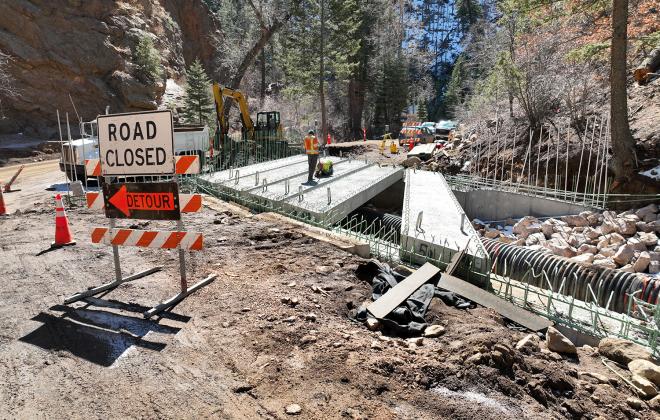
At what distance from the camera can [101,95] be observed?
98.1 feet

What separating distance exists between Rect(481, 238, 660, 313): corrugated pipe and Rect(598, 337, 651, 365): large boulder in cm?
185

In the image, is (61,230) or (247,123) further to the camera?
(247,123)

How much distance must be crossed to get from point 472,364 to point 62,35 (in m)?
35.1

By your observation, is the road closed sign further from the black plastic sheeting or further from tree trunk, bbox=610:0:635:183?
tree trunk, bbox=610:0:635:183

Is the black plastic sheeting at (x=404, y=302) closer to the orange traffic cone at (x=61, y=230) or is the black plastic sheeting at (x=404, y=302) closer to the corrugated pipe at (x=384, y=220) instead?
the corrugated pipe at (x=384, y=220)

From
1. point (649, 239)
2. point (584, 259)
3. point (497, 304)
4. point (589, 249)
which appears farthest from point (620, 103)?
point (497, 304)

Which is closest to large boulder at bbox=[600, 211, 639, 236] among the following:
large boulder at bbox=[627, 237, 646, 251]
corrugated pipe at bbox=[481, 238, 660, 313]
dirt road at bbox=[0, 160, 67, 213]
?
large boulder at bbox=[627, 237, 646, 251]

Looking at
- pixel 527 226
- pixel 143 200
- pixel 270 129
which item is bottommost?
pixel 527 226

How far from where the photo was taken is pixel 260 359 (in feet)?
11.9

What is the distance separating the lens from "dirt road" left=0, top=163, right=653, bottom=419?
10.1ft

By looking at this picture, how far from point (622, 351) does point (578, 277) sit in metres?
3.64

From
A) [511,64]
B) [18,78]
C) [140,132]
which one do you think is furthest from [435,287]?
[18,78]

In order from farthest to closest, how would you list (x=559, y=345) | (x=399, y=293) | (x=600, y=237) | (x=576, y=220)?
(x=576, y=220)
(x=600, y=237)
(x=399, y=293)
(x=559, y=345)

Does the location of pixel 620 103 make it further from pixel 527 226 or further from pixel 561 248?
pixel 561 248
